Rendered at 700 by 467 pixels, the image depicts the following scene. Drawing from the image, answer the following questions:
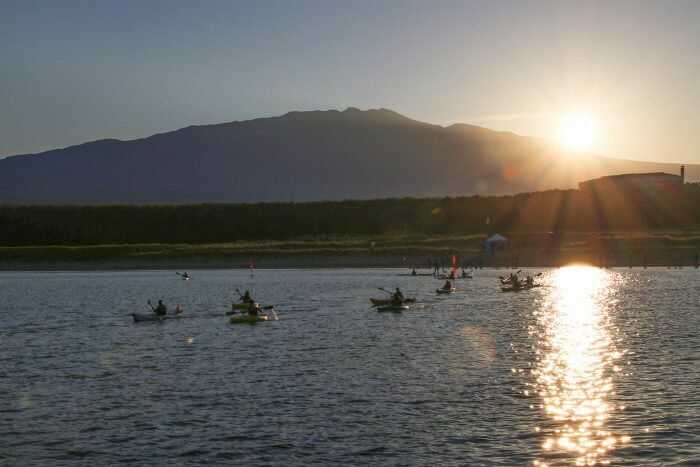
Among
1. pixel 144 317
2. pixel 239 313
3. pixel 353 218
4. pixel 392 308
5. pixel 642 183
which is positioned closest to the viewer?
pixel 144 317

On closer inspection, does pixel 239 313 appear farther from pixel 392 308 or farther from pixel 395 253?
pixel 395 253

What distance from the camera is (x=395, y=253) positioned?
127 meters

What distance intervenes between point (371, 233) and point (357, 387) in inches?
5720

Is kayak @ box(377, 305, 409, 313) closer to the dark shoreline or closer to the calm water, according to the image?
the calm water

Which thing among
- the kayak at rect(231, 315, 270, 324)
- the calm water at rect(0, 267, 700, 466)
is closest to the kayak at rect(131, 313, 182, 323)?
the calm water at rect(0, 267, 700, 466)

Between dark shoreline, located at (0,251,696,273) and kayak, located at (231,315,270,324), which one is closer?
kayak, located at (231,315,270,324)

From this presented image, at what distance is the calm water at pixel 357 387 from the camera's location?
22344 millimetres

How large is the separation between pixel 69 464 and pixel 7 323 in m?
39.5

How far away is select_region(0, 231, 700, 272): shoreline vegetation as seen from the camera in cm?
11856

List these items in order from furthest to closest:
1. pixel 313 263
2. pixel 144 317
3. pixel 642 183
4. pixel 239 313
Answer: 1. pixel 642 183
2. pixel 313 263
3. pixel 239 313
4. pixel 144 317

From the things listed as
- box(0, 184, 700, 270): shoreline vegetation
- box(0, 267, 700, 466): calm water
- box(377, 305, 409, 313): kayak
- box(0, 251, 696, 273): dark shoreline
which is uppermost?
box(0, 184, 700, 270): shoreline vegetation

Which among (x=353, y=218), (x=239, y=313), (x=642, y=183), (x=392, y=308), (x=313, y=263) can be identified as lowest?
(x=239, y=313)

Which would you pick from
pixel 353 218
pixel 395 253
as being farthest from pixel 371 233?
pixel 395 253

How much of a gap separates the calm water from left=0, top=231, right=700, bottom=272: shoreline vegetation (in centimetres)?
5517
